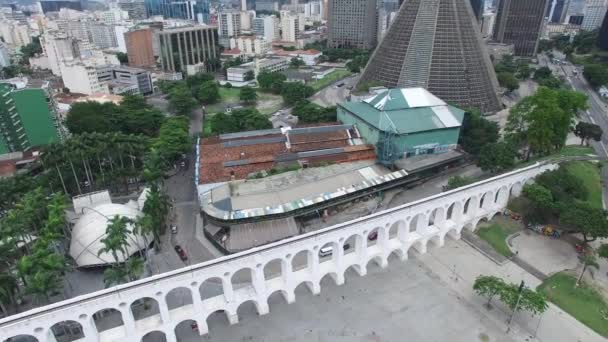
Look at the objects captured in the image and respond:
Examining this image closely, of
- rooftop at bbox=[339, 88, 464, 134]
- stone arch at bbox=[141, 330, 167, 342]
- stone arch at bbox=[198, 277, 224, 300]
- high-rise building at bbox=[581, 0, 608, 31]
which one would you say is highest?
high-rise building at bbox=[581, 0, 608, 31]

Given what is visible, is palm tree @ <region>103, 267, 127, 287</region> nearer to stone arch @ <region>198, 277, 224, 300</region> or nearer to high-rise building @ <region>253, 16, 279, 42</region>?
stone arch @ <region>198, 277, 224, 300</region>

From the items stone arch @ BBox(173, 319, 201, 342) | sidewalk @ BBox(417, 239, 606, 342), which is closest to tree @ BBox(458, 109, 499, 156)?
sidewalk @ BBox(417, 239, 606, 342)

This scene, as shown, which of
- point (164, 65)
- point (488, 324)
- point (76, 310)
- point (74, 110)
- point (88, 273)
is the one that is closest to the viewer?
point (76, 310)

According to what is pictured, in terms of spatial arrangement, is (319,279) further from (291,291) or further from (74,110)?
(74,110)

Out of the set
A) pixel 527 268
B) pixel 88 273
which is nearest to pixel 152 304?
pixel 88 273

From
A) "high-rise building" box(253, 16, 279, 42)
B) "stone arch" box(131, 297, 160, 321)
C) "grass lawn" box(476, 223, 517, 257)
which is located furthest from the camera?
"high-rise building" box(253, 16, 279, 42)
